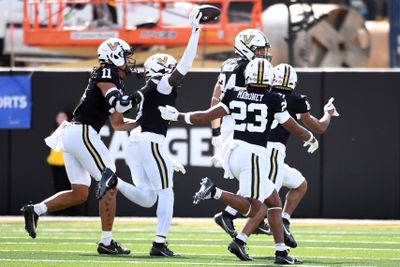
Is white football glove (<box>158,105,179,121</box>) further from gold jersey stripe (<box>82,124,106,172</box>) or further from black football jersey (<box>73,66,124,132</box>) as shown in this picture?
gold jersey stripe (<box>82,124,106,172</box>)

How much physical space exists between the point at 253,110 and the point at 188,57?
2.78 feet

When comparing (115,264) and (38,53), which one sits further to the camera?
(38,53)

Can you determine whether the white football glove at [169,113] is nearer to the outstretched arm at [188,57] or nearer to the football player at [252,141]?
the football player at [252,141]

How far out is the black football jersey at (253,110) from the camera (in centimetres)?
1226

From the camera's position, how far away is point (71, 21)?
78.0 feet

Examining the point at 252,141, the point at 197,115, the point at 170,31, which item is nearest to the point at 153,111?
the point at 197,115

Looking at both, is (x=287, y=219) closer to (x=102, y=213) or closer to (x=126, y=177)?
(x=102, y=213)

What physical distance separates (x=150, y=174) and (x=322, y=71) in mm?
5764

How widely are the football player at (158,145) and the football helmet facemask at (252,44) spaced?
1185 mm

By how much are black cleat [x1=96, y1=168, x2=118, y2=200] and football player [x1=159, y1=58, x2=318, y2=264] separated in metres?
0.77

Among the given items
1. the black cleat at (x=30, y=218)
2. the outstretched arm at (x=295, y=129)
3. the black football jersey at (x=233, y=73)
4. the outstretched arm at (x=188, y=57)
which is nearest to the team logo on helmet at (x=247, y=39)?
the black football jersey at (x=233, y=73)

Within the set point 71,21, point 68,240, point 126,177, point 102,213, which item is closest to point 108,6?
point 71,21

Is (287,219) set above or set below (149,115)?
below

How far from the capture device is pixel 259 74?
483 inches
